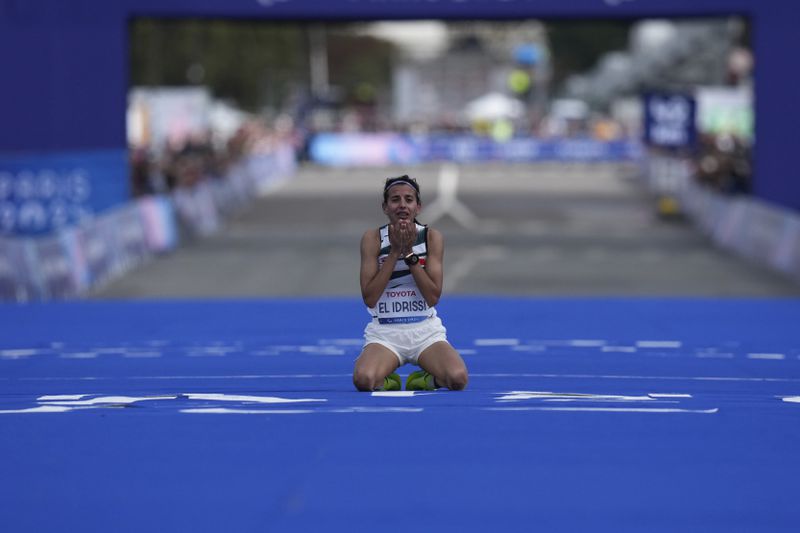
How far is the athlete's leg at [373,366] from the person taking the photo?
30.6ft

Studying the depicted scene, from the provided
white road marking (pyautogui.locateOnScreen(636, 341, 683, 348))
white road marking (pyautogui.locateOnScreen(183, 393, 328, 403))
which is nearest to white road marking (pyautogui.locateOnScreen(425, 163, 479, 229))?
white road marking (pyautogui.locateOnScreen(636, 341, 683, 348))

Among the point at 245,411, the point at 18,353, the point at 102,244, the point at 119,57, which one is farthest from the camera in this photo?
the point at 119,57

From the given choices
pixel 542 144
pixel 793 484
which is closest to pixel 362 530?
pixel 793 484

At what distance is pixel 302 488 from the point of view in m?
6.66

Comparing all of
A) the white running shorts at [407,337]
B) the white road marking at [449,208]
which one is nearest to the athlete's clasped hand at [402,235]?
the white running shorts at [407,337]

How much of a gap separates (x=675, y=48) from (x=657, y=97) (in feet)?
179

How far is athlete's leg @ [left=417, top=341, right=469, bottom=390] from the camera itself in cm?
942

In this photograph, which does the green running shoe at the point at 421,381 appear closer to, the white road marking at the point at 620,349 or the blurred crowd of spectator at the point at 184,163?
the white road marking at the point at 620,349

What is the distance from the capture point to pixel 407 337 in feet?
31.4

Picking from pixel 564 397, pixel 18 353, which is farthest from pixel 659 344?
pixel 18 353

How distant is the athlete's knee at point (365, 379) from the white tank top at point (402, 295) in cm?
44

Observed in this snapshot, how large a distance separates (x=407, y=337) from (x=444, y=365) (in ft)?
1.02

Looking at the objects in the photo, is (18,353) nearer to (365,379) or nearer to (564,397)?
(365,379)

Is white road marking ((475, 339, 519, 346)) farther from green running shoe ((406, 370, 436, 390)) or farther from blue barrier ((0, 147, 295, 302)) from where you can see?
blue barrier ((0, 147, 295, 302))
